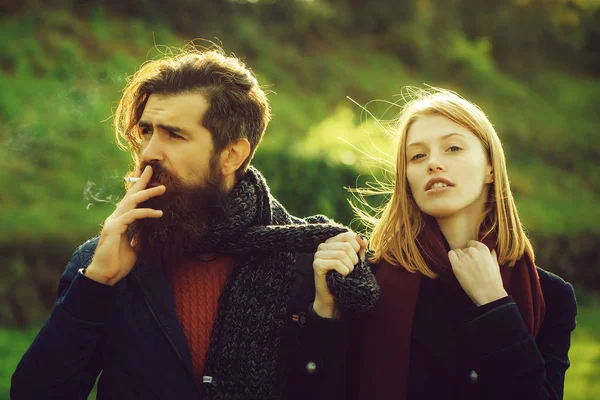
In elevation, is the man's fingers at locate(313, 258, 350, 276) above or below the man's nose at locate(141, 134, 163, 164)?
below

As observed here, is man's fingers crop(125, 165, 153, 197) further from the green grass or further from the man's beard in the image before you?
the green grass

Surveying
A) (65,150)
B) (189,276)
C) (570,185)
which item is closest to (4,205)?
(65,150)

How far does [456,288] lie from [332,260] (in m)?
0.56

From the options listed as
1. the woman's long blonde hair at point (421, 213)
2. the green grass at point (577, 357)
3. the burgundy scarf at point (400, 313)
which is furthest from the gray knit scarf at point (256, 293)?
the green grass at point (577, 357)

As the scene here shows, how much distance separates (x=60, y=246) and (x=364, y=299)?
18.3ft

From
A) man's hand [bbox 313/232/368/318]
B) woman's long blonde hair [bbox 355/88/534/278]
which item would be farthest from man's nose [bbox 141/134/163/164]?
woman's long blonde hair [bbox 355/88/534/278]

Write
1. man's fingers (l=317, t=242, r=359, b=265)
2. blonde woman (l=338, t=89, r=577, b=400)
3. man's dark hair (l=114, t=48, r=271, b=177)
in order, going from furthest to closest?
man's dark hair (l=114, t=48, r=271, b=177), man's fingers (l=317, t=242, r=359, b=265), blonde woman (l=338, t=89, r=577, b=400)

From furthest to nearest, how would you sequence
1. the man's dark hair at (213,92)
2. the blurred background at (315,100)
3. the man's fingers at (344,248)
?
the blurred background at (315,100) < the man's dark hair at (213,92) < the man's fingers at (344,248)

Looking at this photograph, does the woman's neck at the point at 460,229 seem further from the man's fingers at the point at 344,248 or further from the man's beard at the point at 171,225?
the man's beard at the point at 171,225

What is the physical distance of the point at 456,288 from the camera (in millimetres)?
2607

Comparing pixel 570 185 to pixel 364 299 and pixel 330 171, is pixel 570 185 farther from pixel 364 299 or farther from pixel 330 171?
pixel 364 299

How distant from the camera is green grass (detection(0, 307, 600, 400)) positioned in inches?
236

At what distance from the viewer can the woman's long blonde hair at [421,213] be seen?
266cm

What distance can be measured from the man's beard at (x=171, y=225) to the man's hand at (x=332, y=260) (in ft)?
1.80
